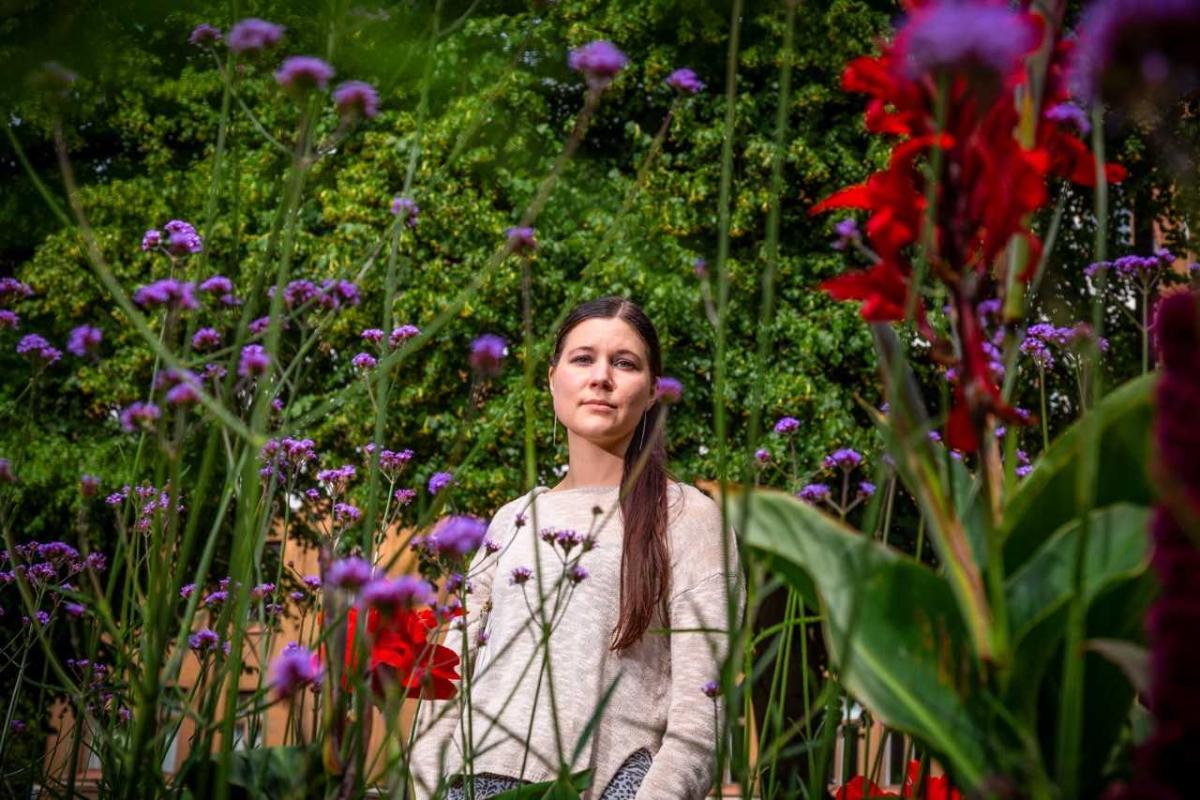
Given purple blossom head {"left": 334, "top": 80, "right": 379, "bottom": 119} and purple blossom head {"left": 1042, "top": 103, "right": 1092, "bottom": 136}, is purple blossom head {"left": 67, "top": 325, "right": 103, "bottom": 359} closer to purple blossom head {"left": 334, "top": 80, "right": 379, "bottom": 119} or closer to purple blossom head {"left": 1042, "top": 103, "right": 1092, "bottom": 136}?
purple blossom head {"left": 334, "top": 80, "right": 379, "bottom": 119}

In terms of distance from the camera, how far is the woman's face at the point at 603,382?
8.94ft

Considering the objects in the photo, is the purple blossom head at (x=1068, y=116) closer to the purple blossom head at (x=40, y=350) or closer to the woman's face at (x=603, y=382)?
the purple blossom head at (x=40, y=350)

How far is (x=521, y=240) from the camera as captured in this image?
1322 mm

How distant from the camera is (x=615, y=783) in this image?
2.34 metres

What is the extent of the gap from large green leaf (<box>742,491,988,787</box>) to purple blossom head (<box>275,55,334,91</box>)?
0.57 meters

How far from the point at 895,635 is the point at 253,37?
85 cm

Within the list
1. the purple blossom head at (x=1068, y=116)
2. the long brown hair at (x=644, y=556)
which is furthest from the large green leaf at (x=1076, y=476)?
the long brown hair at (x=644, y=556)

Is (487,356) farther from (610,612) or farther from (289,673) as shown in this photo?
(610,612)

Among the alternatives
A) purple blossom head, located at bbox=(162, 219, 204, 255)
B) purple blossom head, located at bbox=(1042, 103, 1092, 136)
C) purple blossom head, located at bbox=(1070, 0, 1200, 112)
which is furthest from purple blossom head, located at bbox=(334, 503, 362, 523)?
purple blossom head, located at bbox=(1070, 0, 1200, 112)

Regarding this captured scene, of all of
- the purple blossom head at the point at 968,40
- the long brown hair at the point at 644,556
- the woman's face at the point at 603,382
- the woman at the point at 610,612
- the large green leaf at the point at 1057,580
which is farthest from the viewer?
the woman's face at the point at 603,382

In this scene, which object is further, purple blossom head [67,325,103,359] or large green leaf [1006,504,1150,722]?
purple blossom head [67,325,103,359]

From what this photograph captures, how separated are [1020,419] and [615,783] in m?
1.75

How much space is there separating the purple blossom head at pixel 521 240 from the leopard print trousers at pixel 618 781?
1.32 metres

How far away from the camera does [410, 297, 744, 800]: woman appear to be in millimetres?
2301
